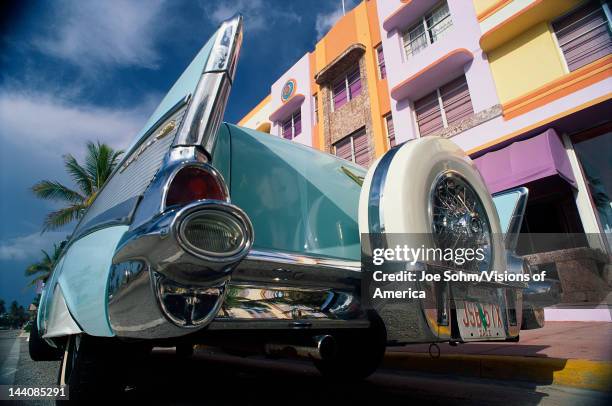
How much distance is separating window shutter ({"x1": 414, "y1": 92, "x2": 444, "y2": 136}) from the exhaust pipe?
8444 millimetres

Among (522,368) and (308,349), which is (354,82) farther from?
(308,349)

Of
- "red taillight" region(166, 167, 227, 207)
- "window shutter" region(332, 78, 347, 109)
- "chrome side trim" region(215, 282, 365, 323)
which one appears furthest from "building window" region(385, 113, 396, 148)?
"red taillight" region(166, 167, 227, 207)

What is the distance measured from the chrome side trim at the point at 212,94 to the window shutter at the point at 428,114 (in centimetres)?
836

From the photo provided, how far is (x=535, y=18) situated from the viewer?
702 centimetres

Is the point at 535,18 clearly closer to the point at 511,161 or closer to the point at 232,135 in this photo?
the point at 511,161

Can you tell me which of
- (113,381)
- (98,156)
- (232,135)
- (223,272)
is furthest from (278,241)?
(98,156)

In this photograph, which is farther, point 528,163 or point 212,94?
point 528,163

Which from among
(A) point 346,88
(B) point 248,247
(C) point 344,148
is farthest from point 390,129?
(B) point 248,247

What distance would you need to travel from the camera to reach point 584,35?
6602mm

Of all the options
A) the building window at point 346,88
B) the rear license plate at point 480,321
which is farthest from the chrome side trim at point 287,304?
the building window at point 346,88

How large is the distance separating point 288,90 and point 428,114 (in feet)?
21.7

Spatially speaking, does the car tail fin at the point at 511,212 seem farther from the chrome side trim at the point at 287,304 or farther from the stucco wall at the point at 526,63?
the stucco wall at the point at 526,63

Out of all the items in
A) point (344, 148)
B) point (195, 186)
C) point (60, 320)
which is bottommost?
point (60, 320)

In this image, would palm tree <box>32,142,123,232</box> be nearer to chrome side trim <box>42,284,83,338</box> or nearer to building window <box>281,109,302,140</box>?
building window <box>281,109,302,140</box>
